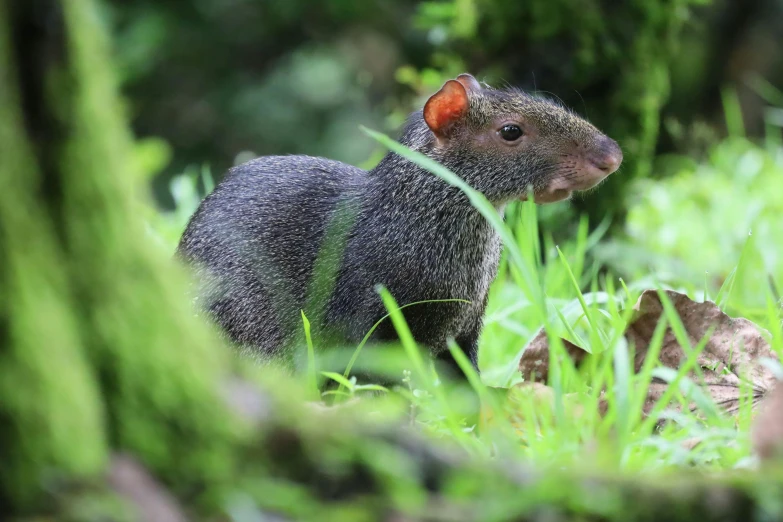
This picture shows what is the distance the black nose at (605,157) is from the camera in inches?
149

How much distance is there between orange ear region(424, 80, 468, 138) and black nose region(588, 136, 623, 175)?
0.53 metres

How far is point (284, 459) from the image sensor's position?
1.72m

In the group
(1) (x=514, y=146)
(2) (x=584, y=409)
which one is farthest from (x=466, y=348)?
(2) (x=584, y=409)

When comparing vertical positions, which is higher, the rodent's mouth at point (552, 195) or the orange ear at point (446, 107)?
the orange ear at point (446, 107)

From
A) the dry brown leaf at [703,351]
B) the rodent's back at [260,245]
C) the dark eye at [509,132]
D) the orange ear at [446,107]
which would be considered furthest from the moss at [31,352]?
the dark eye at [509,132]

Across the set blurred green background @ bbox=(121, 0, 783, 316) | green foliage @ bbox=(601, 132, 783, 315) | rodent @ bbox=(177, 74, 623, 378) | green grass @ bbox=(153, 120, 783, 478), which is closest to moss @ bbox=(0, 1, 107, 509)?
green grass @ bbox=(153, 120, 783, 478)

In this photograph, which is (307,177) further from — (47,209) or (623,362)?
(47,209)

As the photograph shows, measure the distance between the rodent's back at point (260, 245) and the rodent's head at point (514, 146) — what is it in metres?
0.47

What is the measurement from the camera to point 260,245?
4.01m

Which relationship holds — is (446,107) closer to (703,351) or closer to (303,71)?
(703,351)

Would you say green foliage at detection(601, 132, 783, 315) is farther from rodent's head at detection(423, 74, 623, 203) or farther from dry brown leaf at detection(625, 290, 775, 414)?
dry brown leaf at detection(625, 290, 775, 414)

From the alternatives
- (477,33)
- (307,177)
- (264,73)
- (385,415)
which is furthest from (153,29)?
(385,415)

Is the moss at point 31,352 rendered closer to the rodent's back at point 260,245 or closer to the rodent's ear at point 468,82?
the rodent's back at point 260,245

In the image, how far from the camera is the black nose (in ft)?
12.4
